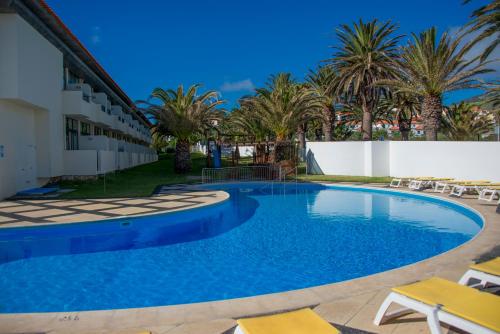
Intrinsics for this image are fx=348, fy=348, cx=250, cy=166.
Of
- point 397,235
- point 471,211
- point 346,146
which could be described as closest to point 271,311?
point 397,235

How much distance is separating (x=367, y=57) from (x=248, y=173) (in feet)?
40.0

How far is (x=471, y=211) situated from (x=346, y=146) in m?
12.6

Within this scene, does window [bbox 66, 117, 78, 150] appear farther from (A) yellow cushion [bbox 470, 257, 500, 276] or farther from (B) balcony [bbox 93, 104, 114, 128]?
(A) yellow cushion [bbox 470, 257, 500, 276]

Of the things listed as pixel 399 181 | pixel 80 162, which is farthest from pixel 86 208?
pixel 399 181

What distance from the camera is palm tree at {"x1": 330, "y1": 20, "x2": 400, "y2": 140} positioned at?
82.4ft

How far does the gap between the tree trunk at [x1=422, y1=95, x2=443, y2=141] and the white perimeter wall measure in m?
1.85

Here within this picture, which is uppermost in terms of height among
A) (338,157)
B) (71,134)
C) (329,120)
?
(329,120)

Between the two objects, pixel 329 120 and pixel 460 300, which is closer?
pixel 460 300

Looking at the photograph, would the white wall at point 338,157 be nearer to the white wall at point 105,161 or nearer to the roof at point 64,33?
the white wall at point 105,161

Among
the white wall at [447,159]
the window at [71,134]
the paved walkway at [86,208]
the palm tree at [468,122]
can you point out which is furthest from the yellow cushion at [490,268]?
the palm tree at [468,122]

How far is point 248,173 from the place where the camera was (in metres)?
23.6

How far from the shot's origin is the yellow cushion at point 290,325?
298 cm

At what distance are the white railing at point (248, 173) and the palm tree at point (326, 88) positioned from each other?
30.7 feet

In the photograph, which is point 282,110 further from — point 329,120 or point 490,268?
point 490,268
